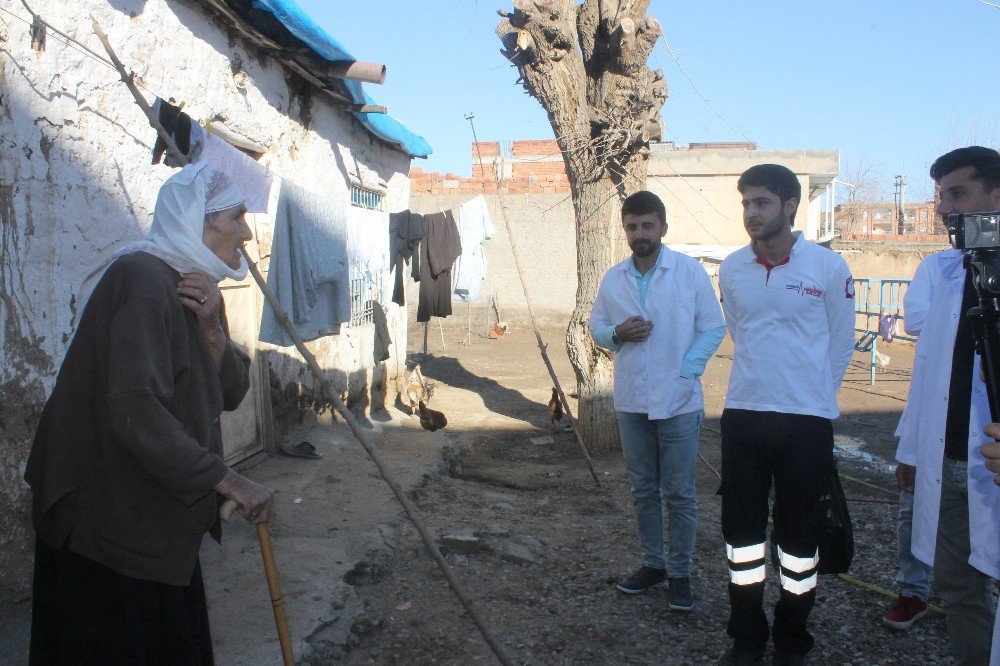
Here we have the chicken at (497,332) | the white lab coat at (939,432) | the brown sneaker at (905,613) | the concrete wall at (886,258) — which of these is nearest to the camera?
the white lab coat at (939,432)

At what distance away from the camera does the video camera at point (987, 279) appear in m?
1.60

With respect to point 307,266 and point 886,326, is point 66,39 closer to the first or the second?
point 307,266

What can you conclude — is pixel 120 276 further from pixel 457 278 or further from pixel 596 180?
pixel 457 278

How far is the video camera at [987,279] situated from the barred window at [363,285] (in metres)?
6.58

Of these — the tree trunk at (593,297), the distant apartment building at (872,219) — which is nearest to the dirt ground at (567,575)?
the tree trunk at (593,297)

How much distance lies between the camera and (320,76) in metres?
6.29

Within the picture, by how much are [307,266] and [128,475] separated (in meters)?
3.23

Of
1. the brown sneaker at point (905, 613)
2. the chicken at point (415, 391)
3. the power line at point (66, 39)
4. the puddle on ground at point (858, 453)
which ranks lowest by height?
the puddle on ground at point (858, 453)

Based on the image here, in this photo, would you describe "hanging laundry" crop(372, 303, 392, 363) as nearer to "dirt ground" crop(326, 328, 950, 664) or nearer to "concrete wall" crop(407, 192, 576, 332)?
"dirt ground" crop(326, 328, 950, 664)

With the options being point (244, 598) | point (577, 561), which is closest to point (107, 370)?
point (244, 598)

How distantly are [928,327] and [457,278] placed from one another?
6.04 meters

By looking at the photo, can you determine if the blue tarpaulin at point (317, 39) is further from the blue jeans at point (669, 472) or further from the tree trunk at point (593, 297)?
the blue jeans at point (669, 472)

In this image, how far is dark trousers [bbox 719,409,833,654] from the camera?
3070 millimetres

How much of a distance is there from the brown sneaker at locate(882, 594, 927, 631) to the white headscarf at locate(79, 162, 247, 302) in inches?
131
